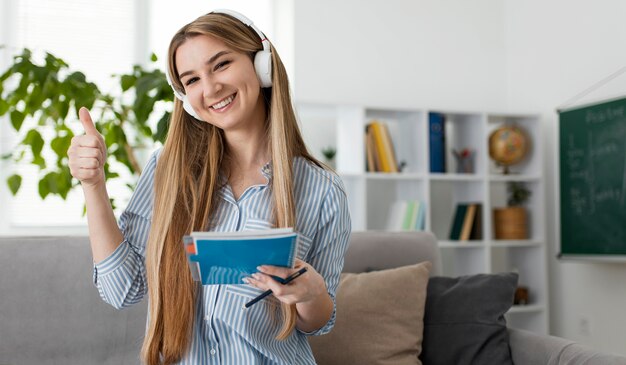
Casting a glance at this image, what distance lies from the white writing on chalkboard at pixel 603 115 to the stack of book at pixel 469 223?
2.63ft

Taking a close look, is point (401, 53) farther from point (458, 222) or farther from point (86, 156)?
point (86, 156)

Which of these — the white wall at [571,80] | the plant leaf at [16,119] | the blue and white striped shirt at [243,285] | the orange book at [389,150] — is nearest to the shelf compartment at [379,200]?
the orange book at [389,150]

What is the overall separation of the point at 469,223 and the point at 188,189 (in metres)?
3.02

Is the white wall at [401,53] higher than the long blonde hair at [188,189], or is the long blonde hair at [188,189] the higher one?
the white wall at [401,53]

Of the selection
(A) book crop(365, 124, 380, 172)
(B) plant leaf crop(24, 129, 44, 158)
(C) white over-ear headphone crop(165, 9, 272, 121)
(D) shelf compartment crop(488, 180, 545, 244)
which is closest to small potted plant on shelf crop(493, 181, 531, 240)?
(D) shelf compartment crop(488, 180, 545, 244)

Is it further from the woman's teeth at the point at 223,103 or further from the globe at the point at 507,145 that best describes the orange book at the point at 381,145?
the woman's teeth at the point at 223,103

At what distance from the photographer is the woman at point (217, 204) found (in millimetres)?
1407

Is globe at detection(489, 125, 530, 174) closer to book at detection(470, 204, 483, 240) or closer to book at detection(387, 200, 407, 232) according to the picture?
book at detection(470, 204, 483, 240)

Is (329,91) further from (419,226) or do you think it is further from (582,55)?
(582,55)

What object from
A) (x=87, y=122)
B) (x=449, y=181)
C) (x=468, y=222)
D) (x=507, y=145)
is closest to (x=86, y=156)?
(x=87, y=122)

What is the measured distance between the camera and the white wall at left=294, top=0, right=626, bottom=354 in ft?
13.4

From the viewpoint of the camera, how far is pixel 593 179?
12.6 feet

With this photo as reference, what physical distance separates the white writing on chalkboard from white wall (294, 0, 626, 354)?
0.20 m

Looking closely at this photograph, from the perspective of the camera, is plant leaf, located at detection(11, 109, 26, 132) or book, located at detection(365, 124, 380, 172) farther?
book, located at detection(365, 124, 380, 172)
